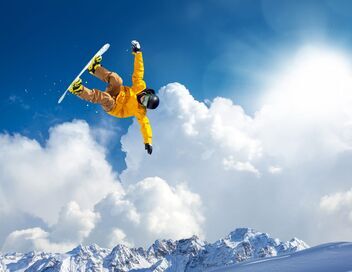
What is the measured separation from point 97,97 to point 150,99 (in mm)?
1566

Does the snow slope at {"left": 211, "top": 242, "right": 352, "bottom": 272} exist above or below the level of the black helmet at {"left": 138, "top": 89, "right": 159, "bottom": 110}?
below

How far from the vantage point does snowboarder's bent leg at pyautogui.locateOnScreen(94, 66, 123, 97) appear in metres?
14.1

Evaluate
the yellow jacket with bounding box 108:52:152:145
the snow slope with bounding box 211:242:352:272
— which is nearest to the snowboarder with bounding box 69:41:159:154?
the yellow jacket with bounding box 108:52:152:145

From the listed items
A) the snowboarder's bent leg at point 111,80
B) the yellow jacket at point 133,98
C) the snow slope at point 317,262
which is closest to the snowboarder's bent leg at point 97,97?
the yellow jacket at point 133,98

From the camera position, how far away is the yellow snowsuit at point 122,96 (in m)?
13.5

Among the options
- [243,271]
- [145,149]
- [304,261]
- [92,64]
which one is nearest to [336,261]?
[304,261]

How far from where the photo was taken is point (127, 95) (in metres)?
14.1

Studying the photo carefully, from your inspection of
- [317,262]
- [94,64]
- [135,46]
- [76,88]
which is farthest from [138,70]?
[317,262]

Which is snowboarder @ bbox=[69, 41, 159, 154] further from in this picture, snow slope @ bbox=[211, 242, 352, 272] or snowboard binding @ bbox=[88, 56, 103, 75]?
snow slope @ bbox=[211, 242, 352, 272]

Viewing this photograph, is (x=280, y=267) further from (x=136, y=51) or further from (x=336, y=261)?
(x=136, y=51)

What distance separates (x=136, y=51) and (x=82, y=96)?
2.27m

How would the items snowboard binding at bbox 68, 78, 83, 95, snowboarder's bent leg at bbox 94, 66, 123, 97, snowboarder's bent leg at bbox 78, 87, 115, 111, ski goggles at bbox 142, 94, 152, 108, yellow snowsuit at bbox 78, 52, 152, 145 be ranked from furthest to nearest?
snowboarder's bent leg at bbox 94, 66, 123, 97 < ski goggles at bbox 142, 94, 152, 108 < yellow snowsuit at bbox 78, 52, 152, 145 < snowboarder's bent leg at bbox 78, 87, 115, 111 < snowboard binding at bbox 68, 78, 83, 95

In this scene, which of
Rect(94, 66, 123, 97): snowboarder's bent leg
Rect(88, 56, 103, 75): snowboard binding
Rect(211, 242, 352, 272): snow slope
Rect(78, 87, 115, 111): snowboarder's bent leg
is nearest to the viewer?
Rect(211, 242, 352, 272): snow slope

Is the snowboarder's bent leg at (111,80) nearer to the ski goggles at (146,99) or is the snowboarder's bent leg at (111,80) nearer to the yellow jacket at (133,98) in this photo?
the yellow jacket at (133,98)
